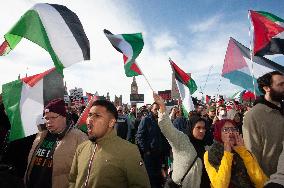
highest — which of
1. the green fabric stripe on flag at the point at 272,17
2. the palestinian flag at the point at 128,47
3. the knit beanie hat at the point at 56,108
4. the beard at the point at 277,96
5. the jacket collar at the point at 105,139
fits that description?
the green fabric stripe on flag at the point at 272,17

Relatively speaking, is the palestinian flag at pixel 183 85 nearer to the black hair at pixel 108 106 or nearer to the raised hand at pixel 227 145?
the raised hand at pixel 227 145

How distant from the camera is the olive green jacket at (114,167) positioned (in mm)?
3080

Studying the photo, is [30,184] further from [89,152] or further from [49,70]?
[49,70]

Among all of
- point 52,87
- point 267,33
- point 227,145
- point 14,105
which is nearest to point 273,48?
point 267,33

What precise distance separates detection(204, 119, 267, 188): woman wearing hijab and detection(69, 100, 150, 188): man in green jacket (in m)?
0.96

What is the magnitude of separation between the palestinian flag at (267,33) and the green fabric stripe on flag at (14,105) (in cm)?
450

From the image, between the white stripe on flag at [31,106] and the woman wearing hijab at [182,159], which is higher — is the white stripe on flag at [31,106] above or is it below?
above

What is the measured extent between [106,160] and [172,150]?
138 centimetres

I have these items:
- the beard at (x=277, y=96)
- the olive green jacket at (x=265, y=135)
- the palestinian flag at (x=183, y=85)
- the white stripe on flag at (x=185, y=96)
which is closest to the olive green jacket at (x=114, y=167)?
the olive green jacket at (x=265, y=135)

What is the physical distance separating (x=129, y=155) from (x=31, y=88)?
121 inches

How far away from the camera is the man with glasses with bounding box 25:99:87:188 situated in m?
4.00

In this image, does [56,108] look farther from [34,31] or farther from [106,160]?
[106,160]

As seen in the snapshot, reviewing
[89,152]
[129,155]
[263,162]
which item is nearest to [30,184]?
[89,152]

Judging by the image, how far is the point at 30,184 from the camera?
4059 mm
